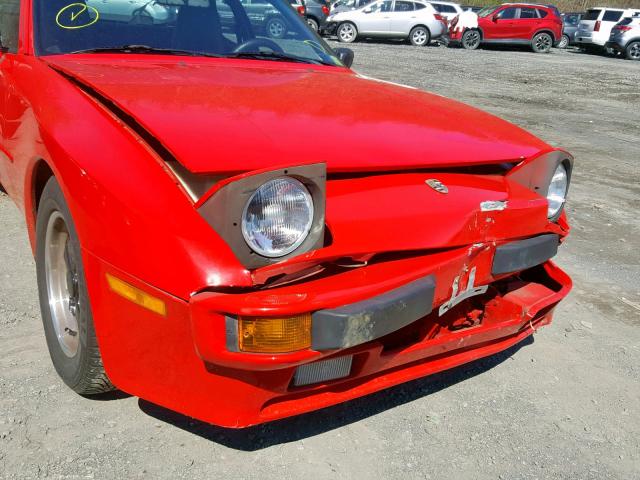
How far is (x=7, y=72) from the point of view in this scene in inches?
110

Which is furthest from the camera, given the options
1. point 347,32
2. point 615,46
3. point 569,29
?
point 569,29

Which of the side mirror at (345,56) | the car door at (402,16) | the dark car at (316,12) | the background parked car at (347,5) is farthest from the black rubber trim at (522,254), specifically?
the car door at (402,16)

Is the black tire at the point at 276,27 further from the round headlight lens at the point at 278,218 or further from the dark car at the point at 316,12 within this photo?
the dark car at the point at 316,12

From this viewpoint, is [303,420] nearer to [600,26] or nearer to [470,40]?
[470,40]

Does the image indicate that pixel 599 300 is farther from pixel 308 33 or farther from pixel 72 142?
pixel 72 142

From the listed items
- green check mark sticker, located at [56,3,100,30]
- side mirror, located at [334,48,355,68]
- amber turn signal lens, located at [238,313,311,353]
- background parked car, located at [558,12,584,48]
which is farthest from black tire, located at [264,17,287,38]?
background parked car, located at [558,12,584,48]

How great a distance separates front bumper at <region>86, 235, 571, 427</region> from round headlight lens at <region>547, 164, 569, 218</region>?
235 millimetres

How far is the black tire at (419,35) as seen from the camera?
806 inches

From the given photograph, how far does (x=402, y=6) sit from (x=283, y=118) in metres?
19.5

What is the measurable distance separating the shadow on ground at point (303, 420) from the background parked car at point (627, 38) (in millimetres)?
21000

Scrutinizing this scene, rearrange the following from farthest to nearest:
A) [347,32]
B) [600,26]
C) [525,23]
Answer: [600,26] → [525,23] → [347,32]

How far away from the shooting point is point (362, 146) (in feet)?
6.84

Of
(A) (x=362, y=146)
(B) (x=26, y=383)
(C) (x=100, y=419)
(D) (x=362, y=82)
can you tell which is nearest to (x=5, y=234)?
(B) (x=26, y=383)

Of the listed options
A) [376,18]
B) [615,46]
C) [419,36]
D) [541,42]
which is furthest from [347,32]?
[615,46]
